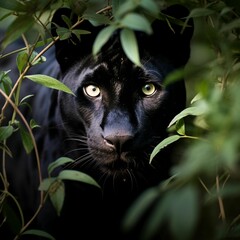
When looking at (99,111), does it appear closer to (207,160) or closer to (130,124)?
(130,124)

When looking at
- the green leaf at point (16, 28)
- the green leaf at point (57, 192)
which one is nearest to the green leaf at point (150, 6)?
the green leaf at point (16, 28)

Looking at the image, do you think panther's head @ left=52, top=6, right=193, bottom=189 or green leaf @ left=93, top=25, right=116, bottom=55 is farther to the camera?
panther's head @ left=52, top=6, right=193, bottom=189

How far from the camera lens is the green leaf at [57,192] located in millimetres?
1372

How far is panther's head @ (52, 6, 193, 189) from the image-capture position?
195cm

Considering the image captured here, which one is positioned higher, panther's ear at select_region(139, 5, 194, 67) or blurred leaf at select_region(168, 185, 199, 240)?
panther's ear at select_region(139, 5, 194, 67)

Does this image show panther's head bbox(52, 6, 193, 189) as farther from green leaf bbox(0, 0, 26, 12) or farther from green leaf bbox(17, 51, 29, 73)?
green leaf bbox(0, 0, 26, 12)

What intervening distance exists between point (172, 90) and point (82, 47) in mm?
361

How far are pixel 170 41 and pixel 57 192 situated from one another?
3.15ft

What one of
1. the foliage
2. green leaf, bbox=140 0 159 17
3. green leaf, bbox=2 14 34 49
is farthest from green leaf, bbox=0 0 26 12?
green leaf, bbox=140 0 159 17

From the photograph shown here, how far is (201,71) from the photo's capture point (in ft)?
3.22

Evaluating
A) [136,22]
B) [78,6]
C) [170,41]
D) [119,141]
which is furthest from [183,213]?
[170,41]

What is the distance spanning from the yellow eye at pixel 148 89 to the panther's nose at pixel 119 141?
25 cm

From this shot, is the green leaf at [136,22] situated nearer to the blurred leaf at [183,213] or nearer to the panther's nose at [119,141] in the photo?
the blurred leaf at [183,213]

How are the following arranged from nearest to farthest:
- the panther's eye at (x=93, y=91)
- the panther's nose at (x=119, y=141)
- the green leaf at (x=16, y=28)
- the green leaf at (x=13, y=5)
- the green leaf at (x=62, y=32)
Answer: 1. the green leaf at (x=16, y=28)
2. the green leaf at (x=13, y=5)
3. the green leaf at (x=62, y=32)
4. the panther's nose at (x=119, y=141)
5. the panther's eye at (x=93, y=91)
